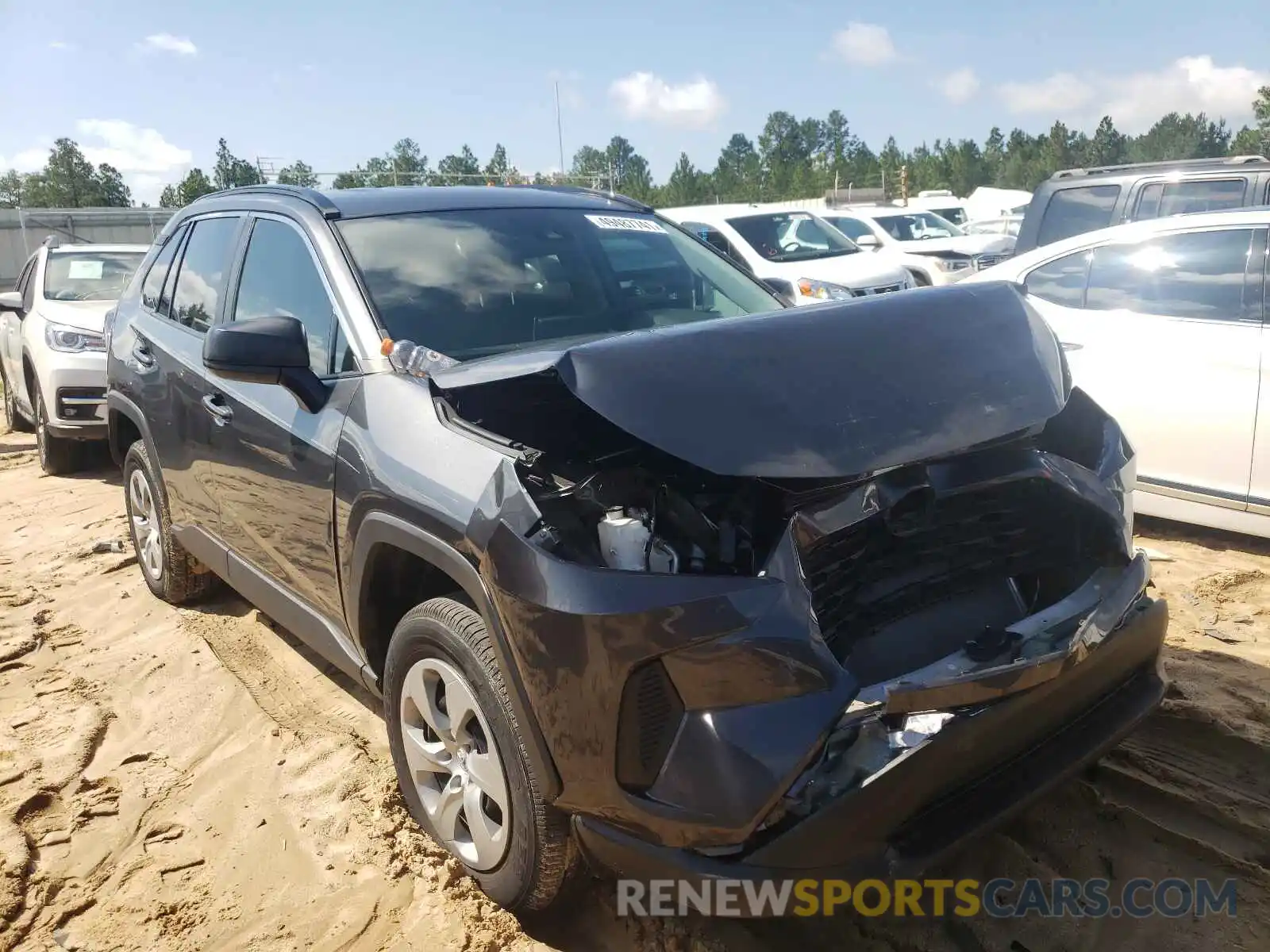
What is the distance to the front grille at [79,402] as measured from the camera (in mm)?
7844

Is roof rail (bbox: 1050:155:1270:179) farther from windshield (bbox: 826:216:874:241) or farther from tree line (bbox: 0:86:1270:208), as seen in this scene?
tree line (bbox: 0:86:1270:208)

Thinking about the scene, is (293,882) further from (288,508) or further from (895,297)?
(895,297)

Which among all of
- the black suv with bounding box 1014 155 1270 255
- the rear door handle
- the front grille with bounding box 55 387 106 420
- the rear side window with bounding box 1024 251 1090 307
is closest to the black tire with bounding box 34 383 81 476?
the front grille with bounding box 55 387 106 420

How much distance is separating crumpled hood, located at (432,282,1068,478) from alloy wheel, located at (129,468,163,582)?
293 cm

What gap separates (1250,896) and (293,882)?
8.24 ft

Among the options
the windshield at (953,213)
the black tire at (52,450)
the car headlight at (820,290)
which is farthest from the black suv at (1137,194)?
the windshield at (953,213)

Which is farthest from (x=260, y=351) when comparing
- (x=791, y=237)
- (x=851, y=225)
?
(x=851, y=225)

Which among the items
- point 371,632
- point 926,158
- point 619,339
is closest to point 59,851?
point 371,632

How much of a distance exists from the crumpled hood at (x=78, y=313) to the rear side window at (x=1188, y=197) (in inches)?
324

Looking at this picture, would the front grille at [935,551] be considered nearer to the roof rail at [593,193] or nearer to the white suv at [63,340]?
the roof rail at [593,193]

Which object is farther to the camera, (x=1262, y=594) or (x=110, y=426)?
(x=110, y=426)

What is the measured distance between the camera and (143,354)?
14.7ft

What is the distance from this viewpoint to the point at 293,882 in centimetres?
283

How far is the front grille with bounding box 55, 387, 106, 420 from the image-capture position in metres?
7.84
